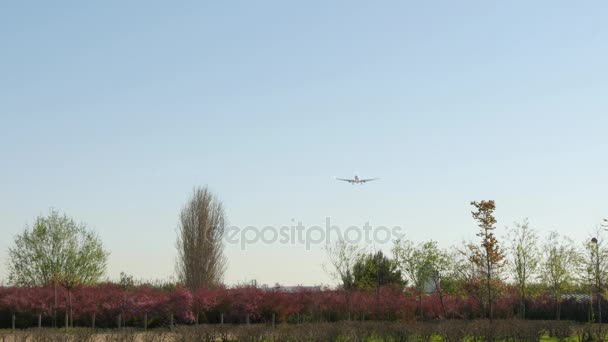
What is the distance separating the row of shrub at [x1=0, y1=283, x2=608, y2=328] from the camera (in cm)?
3938

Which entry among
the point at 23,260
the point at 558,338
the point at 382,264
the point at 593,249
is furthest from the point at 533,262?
the point at 23,260

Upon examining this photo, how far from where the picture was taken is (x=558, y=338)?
2786cm

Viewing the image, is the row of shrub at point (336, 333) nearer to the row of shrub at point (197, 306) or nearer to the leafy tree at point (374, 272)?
the row of shrub at point (197, 306)

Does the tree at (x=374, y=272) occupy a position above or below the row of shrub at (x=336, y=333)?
above

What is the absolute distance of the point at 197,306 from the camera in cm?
4050

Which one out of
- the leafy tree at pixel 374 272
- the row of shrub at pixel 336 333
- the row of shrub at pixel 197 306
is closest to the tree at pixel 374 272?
the leafy tree at pixel 374 272

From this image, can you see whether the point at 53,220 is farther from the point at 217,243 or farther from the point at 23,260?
the point at 217,243

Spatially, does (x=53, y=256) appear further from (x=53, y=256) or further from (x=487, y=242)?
(x=487, y=242)

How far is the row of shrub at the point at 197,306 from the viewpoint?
129 feet

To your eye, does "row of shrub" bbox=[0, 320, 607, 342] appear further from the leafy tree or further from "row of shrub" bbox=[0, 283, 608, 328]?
the leafy tree

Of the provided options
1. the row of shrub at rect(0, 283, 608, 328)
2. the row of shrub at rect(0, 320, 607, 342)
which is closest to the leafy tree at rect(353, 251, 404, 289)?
the row of shrub at rect(0, 283, 608, 328)

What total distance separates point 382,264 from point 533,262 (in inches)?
558

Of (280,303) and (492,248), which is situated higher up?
(492,248)

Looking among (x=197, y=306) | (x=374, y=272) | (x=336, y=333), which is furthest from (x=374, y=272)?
(x=336, y=333)
